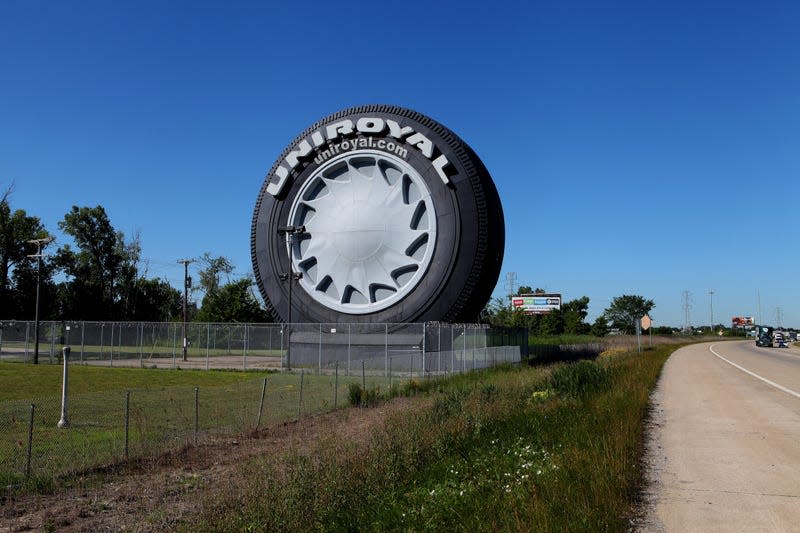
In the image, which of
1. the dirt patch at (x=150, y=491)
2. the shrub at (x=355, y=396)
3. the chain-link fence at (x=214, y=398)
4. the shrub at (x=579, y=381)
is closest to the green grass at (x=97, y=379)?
the chain-link fence at (x=214, y=398)

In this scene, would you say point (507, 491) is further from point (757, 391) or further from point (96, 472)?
point (757, 391)

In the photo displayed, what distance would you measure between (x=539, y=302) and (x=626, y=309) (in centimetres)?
5824

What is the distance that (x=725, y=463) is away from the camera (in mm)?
10234

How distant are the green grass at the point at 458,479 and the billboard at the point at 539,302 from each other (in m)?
115

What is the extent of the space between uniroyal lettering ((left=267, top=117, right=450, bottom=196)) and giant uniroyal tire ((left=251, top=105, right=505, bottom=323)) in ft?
0.20

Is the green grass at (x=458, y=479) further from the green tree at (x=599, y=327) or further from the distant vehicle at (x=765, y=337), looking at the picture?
the green tree at (x=599, y=327)

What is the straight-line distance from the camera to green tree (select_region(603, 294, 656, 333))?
570 feet

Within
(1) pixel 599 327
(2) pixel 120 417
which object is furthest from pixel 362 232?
(1) pixel 599 327

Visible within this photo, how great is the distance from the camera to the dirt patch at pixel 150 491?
335 inches

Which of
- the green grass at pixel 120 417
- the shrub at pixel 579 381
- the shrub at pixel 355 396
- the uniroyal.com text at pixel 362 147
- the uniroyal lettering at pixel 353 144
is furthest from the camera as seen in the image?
the uniroyal.com text at pixel 362 147

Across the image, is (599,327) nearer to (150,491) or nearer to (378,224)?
(378,224)

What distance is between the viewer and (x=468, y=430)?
12.2m

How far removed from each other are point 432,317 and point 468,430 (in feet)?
74.2

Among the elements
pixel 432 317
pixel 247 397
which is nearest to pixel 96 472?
pixel 247 397
